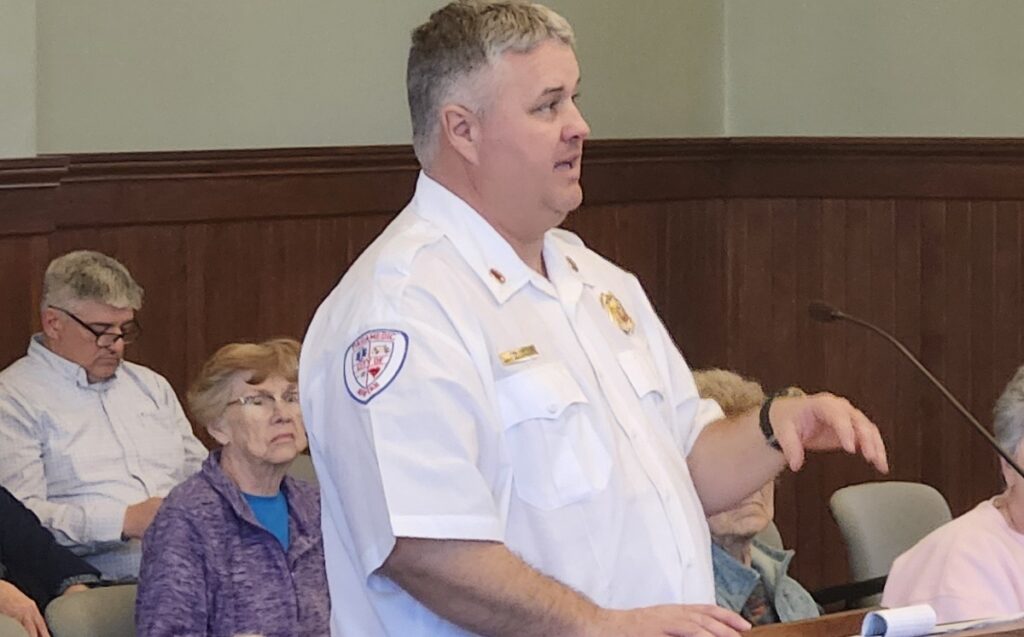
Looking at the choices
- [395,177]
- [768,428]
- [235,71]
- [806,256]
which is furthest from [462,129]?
[806,256]

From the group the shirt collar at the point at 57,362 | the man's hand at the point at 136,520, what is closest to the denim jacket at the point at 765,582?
the man's hand at the point at 136,520

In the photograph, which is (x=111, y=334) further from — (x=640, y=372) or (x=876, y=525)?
(x=640, y=372)

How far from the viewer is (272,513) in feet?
13.0

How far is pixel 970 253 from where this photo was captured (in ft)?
21.1

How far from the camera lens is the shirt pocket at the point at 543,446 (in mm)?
2441

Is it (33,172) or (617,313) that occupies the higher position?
(33,172)

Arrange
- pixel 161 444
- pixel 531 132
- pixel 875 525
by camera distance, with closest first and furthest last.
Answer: pixel 531 132 < pixel 875 525 < pixel 161 444

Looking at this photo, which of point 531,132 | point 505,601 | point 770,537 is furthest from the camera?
point 770,537

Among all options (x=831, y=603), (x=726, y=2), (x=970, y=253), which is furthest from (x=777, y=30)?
(x=831, y=603)

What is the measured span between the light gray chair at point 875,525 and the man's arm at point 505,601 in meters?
2.29

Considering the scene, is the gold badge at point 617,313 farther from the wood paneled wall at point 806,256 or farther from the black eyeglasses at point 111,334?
the wood paneled wall at point 806,256

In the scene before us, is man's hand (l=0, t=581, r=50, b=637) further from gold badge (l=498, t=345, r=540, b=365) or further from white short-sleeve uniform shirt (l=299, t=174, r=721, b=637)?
gold badge (l=498, t=345, r=540, b=365)

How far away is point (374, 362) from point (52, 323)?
8.58ft

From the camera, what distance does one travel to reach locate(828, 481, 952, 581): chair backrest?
455cm
